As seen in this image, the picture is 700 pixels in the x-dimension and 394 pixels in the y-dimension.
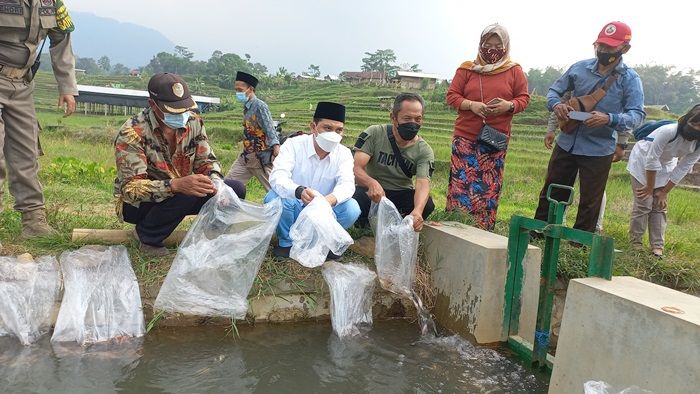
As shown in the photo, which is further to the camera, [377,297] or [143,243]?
[377,297]

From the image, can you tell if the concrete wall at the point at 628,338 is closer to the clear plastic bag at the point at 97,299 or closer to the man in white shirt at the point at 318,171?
the man in white shirt at the point at 318,171

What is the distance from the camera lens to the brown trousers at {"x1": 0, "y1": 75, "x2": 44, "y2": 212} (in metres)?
3.17

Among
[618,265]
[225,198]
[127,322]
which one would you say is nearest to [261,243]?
[225,198]

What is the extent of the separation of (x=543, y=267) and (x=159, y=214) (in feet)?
7.48

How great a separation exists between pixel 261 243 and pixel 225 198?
0.36 m

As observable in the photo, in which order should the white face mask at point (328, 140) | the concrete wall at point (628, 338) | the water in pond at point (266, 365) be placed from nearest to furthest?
1. the concrete wall at point (628, 338)
2. the water in pond at point (266, 365)
3. the white face mask at point (328, 140)

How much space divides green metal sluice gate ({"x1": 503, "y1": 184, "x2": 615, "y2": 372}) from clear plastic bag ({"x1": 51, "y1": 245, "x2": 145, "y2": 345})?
218cm

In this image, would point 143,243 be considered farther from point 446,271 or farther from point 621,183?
point 621,183

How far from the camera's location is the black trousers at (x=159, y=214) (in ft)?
10.2

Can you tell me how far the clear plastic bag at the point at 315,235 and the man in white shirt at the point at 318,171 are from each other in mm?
149

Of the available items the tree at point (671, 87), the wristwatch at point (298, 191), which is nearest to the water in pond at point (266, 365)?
the wristwatch at point (298, 191)

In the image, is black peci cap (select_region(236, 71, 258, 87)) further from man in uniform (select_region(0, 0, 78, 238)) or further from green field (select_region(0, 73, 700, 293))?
man in uniform (select_region(0, 0, 78, 238))

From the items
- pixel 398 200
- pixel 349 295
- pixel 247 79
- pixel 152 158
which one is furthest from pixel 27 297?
pixel 247 79

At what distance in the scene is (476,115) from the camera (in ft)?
13.2
